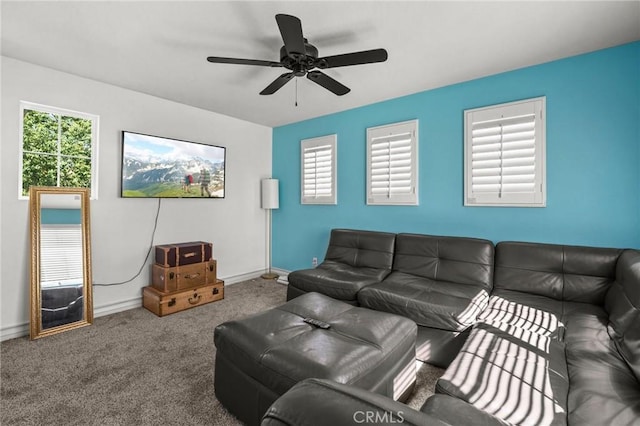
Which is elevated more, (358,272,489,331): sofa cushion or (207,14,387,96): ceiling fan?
(207,14,387,96): ceiling fan

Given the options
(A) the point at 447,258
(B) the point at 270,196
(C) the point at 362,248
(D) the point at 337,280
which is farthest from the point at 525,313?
(B) the point at 270,196

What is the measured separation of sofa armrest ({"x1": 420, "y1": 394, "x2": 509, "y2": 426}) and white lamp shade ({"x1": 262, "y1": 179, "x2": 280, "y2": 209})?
12.7 ft

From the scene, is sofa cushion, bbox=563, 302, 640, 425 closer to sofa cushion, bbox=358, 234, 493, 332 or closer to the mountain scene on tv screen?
sofa cushion, bbox=358, 234, 493, 332

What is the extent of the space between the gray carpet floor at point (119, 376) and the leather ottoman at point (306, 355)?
9.2 inches

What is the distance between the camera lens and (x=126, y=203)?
337 centimetres

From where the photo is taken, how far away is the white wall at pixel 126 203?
8.67ft

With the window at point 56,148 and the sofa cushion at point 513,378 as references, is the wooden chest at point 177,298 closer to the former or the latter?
the window at point 56,148

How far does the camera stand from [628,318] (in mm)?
1607

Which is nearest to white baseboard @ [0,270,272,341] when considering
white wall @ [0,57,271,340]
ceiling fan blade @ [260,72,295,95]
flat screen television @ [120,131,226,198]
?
white wall @ [0,57,271,340]

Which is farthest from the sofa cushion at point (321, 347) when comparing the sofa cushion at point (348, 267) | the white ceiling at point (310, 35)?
the white ceiling at point (310, 35)

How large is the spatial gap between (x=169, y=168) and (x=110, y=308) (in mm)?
1773

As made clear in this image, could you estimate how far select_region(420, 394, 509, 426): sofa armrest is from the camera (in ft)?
3.20

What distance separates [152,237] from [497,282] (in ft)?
12.7

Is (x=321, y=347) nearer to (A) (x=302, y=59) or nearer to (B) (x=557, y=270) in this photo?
(A) (x=302, y=59)
